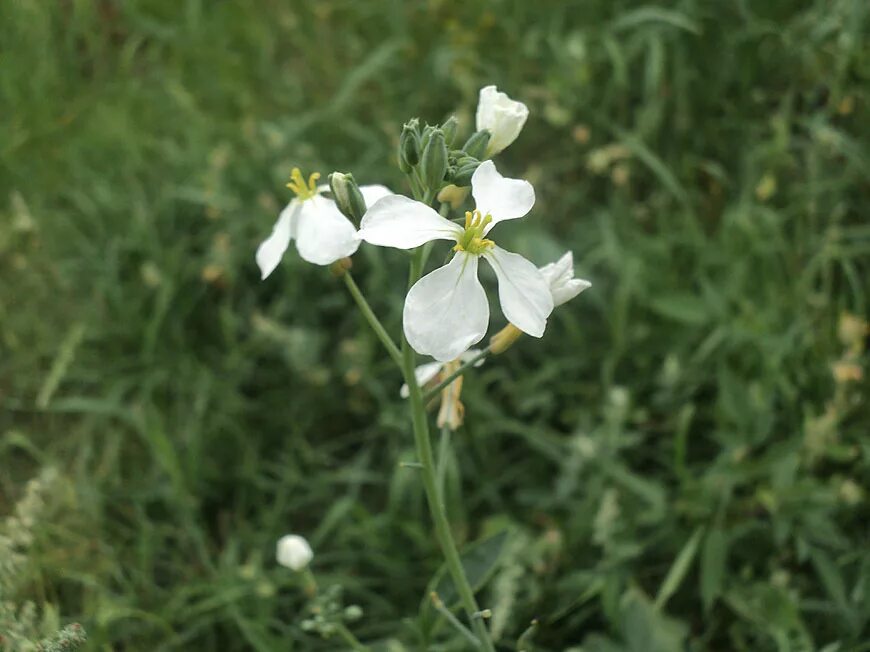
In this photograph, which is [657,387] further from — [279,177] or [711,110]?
Result: [279,177]

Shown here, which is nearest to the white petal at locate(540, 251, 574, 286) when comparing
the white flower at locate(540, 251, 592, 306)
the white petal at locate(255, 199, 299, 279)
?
the white flower at locate(540, 251, 592, 306)

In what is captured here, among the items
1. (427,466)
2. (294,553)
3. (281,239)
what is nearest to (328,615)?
(294,553)

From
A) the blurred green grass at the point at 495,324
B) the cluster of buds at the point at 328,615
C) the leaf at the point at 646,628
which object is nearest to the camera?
the cluster of buds at the point at 328,615

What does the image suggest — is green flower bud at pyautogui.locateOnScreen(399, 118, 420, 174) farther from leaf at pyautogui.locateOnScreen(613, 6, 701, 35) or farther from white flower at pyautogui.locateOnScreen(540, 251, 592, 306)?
leaf at pyautogui.locateOnScreen(613, 6, 701, 35)

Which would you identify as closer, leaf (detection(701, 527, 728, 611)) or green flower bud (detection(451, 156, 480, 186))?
green flower bud (detection(451, 156, 480, 186))

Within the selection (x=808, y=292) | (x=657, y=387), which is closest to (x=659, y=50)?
(x=808, y=292)

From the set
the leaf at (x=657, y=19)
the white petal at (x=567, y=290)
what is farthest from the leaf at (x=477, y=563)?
the leaf at (x=657, y=19)

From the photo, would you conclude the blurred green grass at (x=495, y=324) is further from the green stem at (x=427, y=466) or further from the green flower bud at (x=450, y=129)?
the green flower bud at (x=450, y=129)
